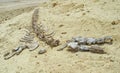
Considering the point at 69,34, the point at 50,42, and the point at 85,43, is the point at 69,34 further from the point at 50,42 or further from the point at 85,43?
the point at 85,43

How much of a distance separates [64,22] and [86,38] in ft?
5.20

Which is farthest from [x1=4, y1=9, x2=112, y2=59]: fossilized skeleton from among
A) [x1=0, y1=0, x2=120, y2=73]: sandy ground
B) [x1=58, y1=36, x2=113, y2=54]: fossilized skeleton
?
[x1=0, y1=0, x2=120, y2=73]: sandy ground

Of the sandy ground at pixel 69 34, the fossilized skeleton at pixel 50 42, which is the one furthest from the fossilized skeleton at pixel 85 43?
the sandy ground at pixel 69 34

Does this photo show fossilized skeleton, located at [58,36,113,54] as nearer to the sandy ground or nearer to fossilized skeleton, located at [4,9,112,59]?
fossilized skeleton, located at [4,9,112,59]

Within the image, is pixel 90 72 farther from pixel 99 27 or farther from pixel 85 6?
pixel 85 6

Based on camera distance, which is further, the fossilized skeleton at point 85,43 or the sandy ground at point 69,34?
the fossilized skeleton at point 85,43

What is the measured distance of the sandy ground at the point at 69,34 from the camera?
21.8 feet

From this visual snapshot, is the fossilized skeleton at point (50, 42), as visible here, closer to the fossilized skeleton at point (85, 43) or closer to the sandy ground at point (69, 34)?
the fossilized skeleton at point (85, 43)

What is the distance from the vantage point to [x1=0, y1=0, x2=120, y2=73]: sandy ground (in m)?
6.64

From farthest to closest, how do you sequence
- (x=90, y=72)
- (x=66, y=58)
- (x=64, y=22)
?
(x=64, y=22), (x=66, y=58), (x=90, y=72)

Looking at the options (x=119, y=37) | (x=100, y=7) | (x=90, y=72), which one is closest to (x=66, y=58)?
(x=90, y=72)

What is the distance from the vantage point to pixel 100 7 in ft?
29.9

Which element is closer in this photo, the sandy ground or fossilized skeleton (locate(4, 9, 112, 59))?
the sandy ground

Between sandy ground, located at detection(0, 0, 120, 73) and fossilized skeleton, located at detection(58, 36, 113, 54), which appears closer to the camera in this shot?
sandy ground, located at detection(0, 0, 120, 73)
